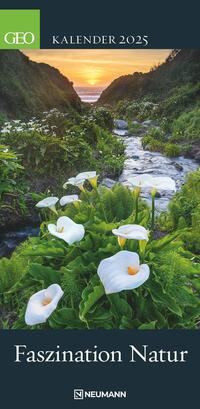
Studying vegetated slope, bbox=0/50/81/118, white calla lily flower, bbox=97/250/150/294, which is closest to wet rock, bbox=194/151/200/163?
vegetated slope, bbox=0/50/81/118

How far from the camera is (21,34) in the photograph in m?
4.34

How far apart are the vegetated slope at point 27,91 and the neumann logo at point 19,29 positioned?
289cm

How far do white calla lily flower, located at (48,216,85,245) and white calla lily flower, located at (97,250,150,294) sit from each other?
1.16 feet

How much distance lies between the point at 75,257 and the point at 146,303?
0.58 m

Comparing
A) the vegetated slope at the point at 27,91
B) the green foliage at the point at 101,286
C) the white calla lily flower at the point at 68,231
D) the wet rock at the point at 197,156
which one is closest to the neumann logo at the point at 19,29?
the green foliage at the point at 101,286

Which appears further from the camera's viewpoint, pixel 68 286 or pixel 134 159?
pixel 134 159

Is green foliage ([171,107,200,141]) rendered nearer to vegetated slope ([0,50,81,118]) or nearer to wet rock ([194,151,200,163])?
wet rock ([194,151,200,163])

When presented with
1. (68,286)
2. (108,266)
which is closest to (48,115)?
(68,286)

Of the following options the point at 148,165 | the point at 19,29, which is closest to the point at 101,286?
the point at 19,29

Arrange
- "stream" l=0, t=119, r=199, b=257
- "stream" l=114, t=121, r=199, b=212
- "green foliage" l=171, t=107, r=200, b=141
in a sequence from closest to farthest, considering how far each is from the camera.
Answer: "stream" l=0, t=119, r=199, b=257, "stream" l=114, t=121, r=199, b=212, "green foliage" l=171, t=107, r=200, b=141

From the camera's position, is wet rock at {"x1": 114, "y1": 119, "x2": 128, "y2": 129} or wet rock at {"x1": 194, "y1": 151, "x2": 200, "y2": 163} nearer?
wet rock at {"x1": 194, "y1": 151, "x2": 200, "y2": 163}

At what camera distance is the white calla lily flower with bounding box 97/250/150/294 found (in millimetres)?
2854

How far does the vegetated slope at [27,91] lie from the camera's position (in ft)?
25.2

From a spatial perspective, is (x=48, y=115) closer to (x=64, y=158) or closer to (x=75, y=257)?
(x=64, y=158)
